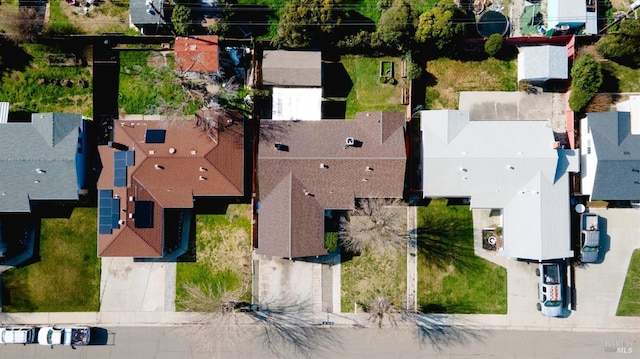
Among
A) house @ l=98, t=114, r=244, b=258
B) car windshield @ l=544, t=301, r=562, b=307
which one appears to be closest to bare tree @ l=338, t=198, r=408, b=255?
house @ l=98, t=114, r=244, b=258

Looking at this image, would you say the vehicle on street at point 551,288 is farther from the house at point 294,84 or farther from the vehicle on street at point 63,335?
Answer: the vehicle on street at point 63,335

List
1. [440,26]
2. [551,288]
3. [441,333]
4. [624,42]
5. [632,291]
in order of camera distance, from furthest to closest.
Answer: [441,333] → [632,291] → [551,288] → [624,42] → [440,26]

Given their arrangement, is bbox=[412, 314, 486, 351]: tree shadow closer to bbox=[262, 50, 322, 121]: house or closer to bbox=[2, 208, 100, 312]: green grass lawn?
bbox=[262, 50, 322, 121]: house

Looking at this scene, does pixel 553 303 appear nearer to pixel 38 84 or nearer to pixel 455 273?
pixel 455 273

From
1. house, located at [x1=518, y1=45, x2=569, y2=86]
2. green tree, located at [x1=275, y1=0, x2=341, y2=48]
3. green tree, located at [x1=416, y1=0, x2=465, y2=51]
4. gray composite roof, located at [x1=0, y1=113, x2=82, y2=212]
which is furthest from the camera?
house, located at [x1=518, y1=45, x2=569, y2=86]

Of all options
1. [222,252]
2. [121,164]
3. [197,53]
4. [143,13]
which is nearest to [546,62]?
[197,53]
